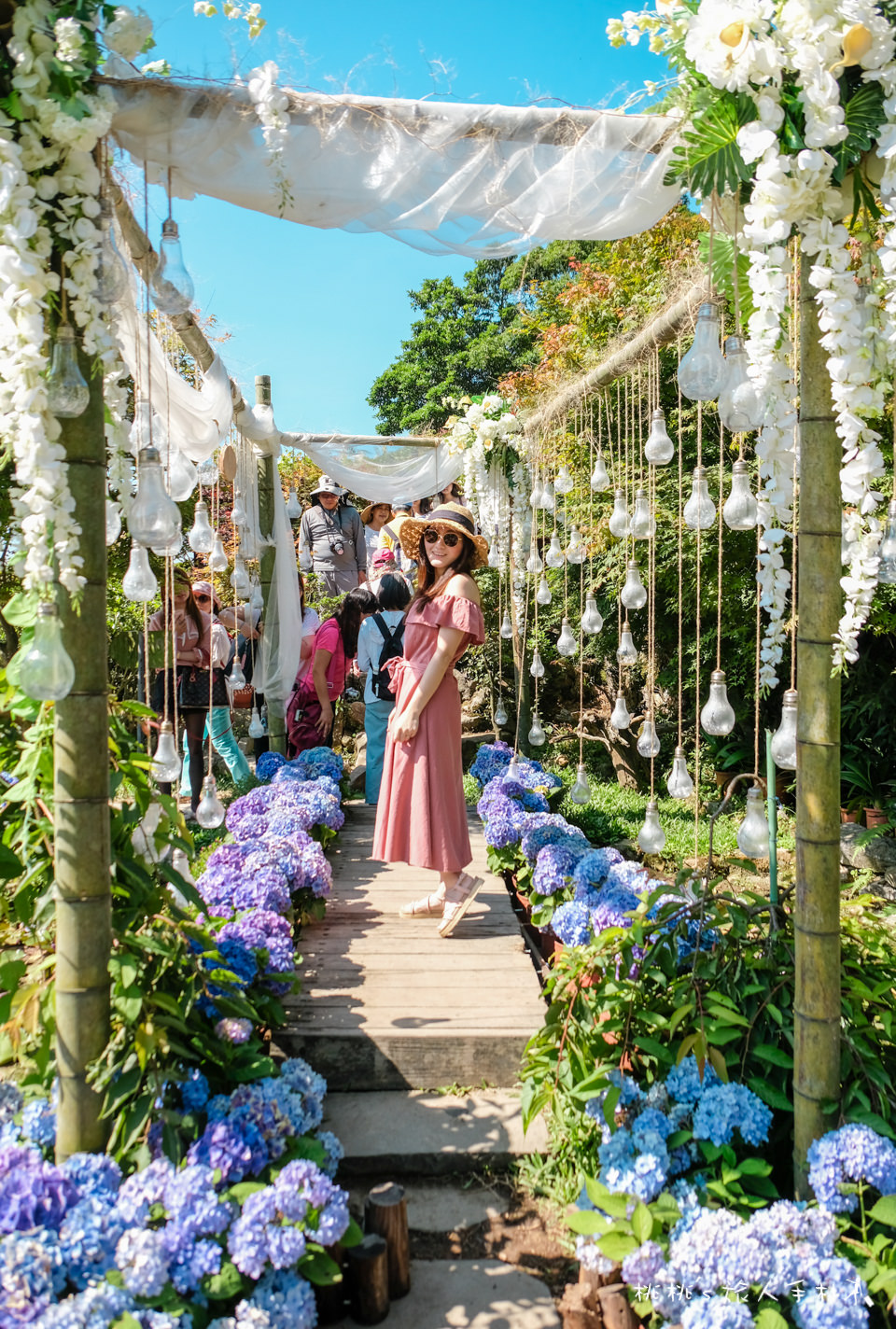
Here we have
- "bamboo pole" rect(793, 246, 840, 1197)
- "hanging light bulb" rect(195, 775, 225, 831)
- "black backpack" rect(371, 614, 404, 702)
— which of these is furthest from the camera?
"black backpack" rect(371, 614, 404, 702)

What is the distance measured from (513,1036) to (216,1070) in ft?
2.82

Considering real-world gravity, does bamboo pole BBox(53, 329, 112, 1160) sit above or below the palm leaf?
below

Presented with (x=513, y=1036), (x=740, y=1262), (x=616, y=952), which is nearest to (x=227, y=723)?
(x=513, y=1036)

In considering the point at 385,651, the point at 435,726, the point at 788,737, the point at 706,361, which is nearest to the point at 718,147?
the point at 706,361

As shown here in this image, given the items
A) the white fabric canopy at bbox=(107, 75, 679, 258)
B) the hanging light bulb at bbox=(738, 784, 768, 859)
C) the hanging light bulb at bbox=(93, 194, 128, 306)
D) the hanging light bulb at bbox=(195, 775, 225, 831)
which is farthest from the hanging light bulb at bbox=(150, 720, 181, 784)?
the hanging light bulb at bbox=(738, 784, 768, 859)

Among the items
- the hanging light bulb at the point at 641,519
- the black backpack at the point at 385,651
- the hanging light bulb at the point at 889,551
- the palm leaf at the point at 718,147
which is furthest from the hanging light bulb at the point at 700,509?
the black backpack at the point at 385,651

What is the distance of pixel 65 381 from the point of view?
1.42m

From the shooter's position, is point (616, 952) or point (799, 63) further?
point (616, 952)

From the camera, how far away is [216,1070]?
1.72 metres

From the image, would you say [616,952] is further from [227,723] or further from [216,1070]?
[227,723]

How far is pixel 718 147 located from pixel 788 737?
107 cm

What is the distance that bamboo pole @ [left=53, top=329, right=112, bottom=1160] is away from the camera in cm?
153

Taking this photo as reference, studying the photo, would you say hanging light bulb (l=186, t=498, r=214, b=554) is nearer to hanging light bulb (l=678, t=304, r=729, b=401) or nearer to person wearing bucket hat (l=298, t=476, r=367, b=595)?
hanging light bulb (l=678, t=304, r=729, b=401)

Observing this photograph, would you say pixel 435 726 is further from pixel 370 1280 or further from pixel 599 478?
pixel 370 1280
